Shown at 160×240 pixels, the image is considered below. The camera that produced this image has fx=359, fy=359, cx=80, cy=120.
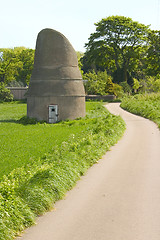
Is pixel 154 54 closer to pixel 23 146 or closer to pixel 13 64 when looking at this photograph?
pixel 13 64

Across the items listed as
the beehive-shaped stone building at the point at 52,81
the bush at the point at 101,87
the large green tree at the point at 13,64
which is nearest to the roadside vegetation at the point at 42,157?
the beehive-shaped stone building at the point at 52,81

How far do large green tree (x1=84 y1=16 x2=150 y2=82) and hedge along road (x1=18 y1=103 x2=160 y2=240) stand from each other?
209 feet

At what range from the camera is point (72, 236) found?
8.17 meters

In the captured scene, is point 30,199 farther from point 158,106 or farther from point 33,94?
point 158,106

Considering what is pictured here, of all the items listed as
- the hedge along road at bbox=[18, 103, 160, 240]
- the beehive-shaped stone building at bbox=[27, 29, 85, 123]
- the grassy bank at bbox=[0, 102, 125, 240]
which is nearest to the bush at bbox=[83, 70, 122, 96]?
the beehive-shaped stone building at bbox=[27, 29, 85, 123]

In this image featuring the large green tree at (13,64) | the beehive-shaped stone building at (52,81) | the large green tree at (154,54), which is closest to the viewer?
the beehive-shaped stone building at (52,81)

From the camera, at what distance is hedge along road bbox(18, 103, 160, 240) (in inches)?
329

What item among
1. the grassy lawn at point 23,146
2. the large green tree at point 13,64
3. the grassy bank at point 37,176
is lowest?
the grassy lawn at point 23,146

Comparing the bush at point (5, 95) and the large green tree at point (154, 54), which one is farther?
the large green tree at point (154, 54)

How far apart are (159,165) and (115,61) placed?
66.2 m

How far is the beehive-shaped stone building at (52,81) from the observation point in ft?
109

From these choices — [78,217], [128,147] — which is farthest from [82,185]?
[128,147]

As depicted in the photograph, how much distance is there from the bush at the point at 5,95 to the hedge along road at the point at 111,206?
165 feet

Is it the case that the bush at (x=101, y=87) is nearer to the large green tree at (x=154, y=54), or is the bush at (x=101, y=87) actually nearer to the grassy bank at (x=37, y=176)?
the large green tree at (x=154, y=54)
